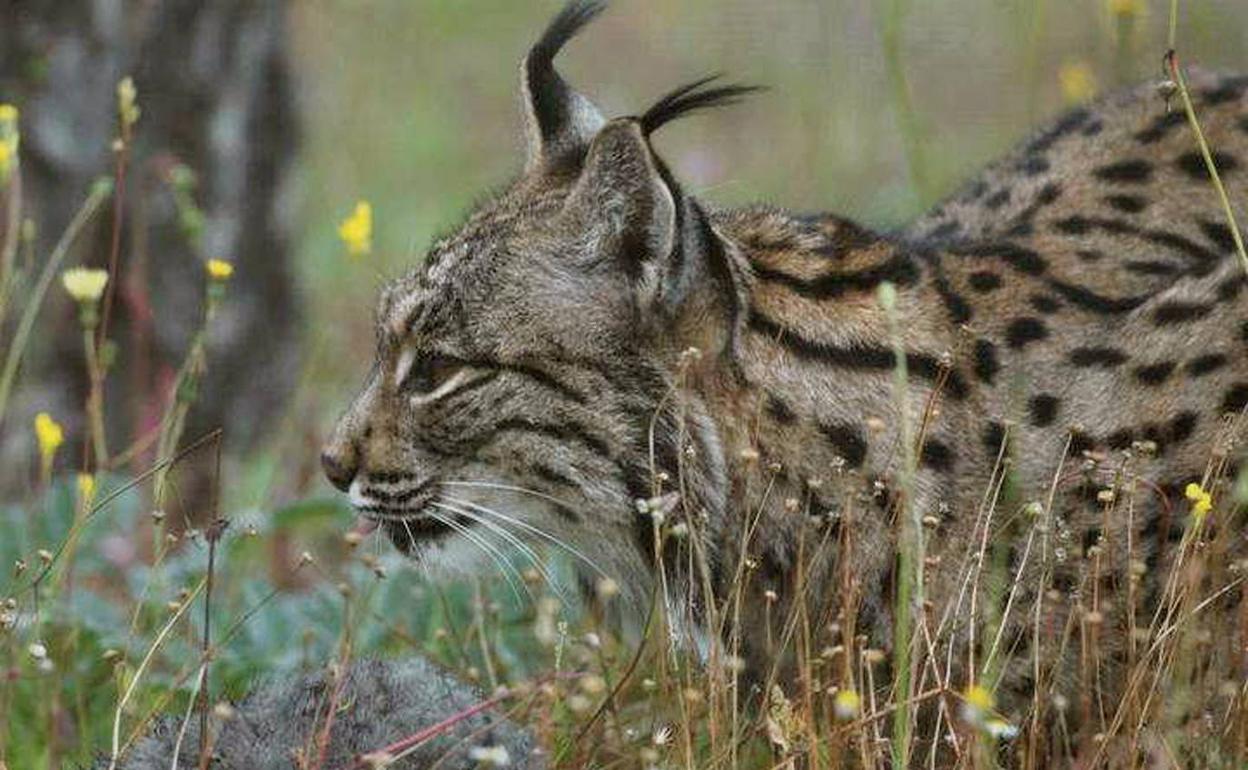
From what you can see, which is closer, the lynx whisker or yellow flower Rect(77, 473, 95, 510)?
yellow flower Rect(77, 473, 95, 510)

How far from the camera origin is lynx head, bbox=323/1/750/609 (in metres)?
5.36

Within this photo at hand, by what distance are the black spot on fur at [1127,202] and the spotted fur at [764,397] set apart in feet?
2.33

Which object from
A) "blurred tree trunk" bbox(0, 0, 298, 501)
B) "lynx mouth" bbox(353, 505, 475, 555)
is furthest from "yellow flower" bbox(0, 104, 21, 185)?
"blurred tree trunk" bbox(0, 0, 298, 501)

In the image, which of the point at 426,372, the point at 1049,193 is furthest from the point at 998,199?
the point at 426,372

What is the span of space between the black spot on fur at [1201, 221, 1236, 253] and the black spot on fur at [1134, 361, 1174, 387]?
0.92m

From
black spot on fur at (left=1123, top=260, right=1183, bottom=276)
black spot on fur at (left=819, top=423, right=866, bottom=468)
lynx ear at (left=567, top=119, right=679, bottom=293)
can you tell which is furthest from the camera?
black spot on fur at (left=1123, top=260, right=1183, bottom=276)

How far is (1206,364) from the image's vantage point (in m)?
5.55

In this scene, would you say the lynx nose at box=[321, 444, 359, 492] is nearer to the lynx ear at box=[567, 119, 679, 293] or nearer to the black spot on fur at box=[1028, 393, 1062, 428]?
the lynx ear at box=[567, 119, 679, 293]

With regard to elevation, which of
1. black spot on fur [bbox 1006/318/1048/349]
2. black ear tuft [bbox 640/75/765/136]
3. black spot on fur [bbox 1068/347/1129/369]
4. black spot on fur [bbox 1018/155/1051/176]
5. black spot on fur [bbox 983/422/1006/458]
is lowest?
black spot on fur [bbox 983/422/1006/458]

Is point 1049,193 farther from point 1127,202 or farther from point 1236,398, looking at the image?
point 1236,398

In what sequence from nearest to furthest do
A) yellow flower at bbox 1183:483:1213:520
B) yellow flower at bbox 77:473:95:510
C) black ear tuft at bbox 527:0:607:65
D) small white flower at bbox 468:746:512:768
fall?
small white flower at bbox 468:746:512:768 → yellow flower at bbox 1183:483:1213:520 → yellow flower at bbox 77:473:95:510 → black ear tuft at bbox 527:0:607:65

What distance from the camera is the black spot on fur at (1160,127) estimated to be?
675cm

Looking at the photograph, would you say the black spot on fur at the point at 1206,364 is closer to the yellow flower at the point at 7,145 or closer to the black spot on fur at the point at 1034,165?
the black spot on fur at the point at 1034,165

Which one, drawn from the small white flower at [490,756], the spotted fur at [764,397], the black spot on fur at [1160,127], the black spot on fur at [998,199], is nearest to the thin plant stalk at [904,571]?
the spotted fur at [764,397]
